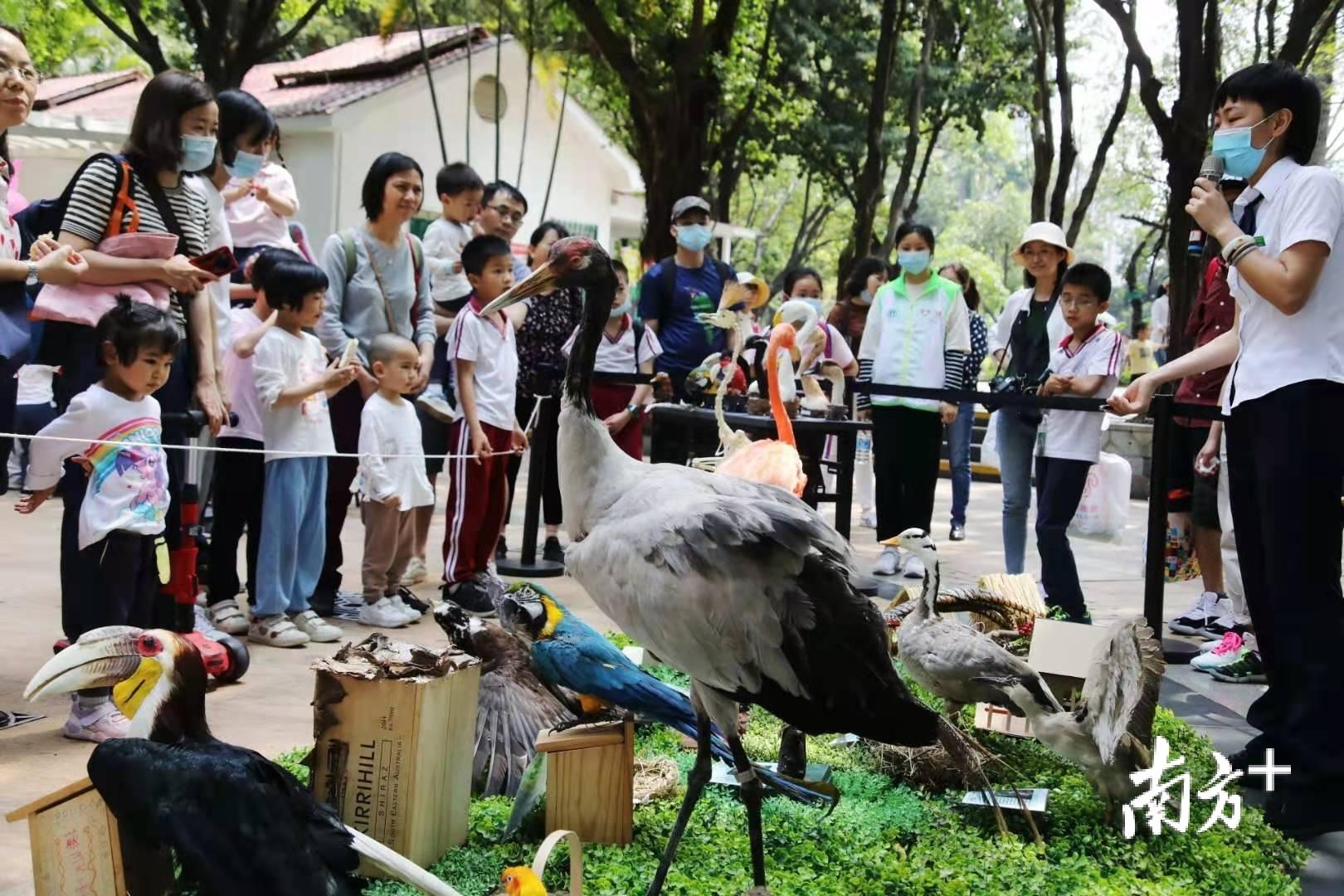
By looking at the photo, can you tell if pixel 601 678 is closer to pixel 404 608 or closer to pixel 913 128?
pixel 404 608

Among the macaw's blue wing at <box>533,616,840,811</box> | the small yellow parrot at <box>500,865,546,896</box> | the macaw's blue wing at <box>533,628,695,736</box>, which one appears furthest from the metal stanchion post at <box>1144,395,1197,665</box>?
the small yellow parrot at <box>500,865,546,896</box>

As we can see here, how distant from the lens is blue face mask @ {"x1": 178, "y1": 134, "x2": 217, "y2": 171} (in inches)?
178

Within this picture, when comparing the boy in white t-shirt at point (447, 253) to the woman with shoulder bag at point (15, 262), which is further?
the boy in white t-shirt at point (447, 253)

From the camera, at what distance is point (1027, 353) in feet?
22.1

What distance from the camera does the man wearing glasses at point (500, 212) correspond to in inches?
280

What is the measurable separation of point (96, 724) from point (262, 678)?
853 millimetres

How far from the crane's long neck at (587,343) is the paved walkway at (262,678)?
1612 millimetres

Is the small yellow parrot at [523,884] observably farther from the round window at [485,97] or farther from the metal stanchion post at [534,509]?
the round window at [485,97]

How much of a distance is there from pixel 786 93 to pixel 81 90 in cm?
1266

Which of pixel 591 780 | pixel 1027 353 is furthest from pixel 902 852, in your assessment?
pixel 1027 353

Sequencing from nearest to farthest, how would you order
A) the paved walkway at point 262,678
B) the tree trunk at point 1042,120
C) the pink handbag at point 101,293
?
the paved walkway at point 262,678, the pink handbag at point 101,293, the tree trunk at point 1042,120

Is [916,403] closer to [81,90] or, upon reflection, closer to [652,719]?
[652,719]

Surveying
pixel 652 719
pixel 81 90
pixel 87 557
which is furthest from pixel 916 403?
pixel 81 90

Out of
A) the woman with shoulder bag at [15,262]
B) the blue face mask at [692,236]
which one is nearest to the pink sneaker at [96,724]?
the woman with shoulder bag at [15,262]
